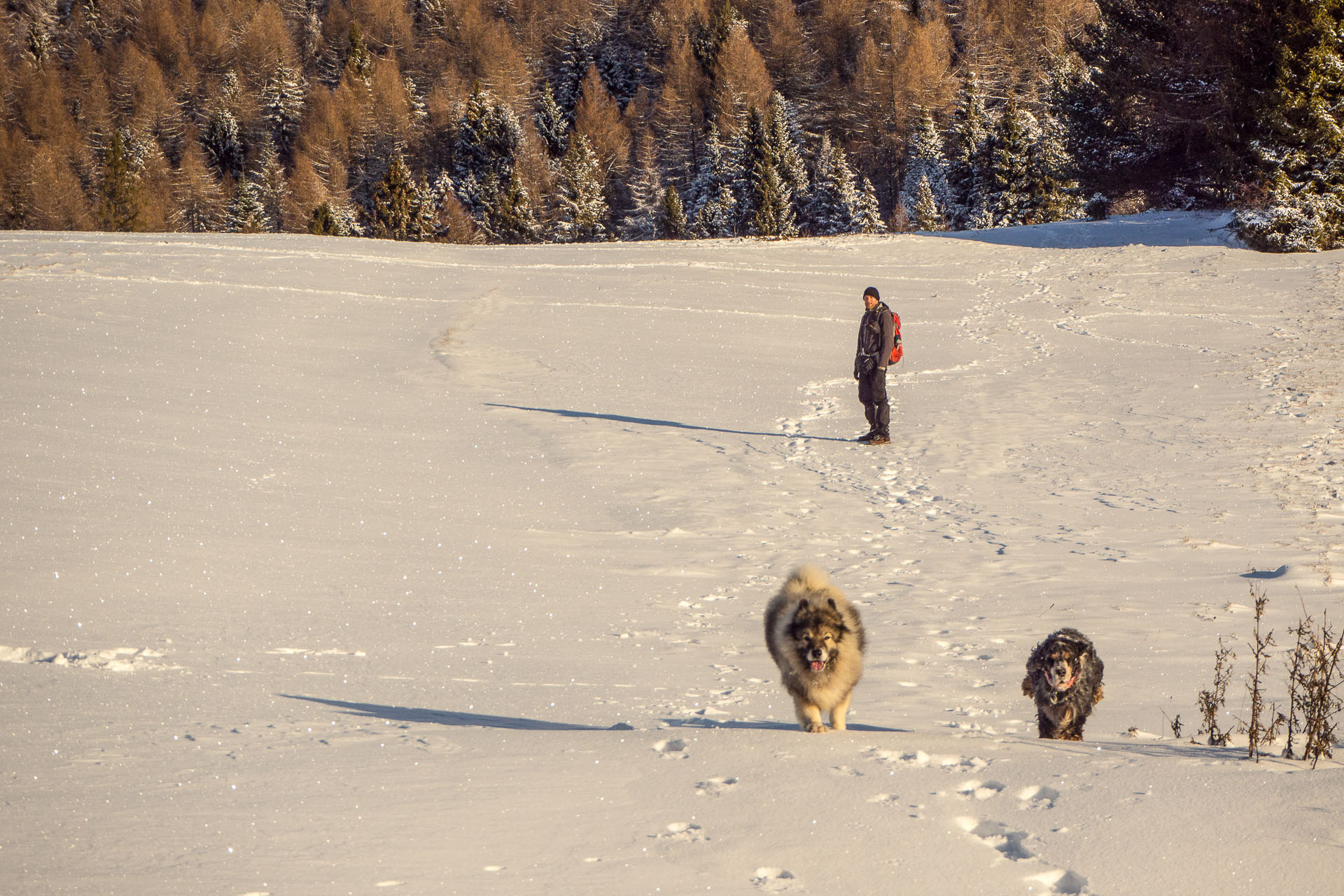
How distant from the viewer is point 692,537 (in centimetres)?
970

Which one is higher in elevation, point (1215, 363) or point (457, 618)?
point (1215, 363)

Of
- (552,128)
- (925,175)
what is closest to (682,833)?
(925,175)

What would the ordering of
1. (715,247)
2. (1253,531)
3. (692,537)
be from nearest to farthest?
1. (1253,531)
2. (692,537)
3. (715,247)

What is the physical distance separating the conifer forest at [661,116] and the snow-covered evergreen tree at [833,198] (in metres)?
0.27

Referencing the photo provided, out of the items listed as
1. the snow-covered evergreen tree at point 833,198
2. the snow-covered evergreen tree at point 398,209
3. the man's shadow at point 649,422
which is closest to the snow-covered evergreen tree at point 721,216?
the snow-covered evergreen tree at point 833,198

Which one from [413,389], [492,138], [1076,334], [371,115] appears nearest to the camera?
[413,389]

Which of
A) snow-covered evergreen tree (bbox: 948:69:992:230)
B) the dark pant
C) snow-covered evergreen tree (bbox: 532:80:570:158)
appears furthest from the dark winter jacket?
snow-covered evergreen tree (bbox: 532:80:570:158)

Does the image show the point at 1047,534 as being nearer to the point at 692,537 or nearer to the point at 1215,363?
the point at 692,537

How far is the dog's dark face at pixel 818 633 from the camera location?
15.9 ft

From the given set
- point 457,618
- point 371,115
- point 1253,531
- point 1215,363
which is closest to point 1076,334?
point 1215,363

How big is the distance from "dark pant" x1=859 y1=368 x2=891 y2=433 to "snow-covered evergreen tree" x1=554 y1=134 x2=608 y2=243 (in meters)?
67.0

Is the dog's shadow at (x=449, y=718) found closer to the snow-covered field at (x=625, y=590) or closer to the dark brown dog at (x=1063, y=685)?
the snow-covered field at (x=625, y=590)

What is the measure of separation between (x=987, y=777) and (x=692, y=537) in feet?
18.9

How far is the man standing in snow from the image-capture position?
1301cm
